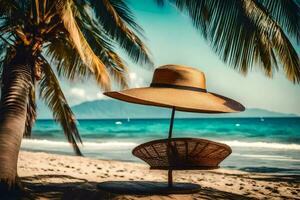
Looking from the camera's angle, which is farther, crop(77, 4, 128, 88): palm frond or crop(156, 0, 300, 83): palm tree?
crop(77, 4, 128, 88): palm frond

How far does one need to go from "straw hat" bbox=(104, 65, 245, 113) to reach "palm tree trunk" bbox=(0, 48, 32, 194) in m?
1.29

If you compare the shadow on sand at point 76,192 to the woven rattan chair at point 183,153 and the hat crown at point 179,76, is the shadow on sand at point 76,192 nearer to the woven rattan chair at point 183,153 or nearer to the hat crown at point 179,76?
the woven rattan chair at point 183,153

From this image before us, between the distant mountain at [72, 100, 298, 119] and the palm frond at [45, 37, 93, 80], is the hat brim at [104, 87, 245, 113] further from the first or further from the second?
the distant mountain at [72, 100, 298, 119]

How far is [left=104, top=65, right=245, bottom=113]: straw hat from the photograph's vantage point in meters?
4.24

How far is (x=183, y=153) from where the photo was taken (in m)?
4.32

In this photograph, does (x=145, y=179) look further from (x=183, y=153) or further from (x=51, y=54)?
(x=183, y=153)

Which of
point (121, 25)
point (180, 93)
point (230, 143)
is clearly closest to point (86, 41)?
point (121, 25)

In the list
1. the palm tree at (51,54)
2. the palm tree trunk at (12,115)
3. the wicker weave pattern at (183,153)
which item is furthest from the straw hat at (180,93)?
the palm tree trunk at (12,115)

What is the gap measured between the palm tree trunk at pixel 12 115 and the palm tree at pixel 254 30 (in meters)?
2.27

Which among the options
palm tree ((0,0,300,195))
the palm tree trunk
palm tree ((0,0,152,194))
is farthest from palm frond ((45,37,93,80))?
the palm tree trunk

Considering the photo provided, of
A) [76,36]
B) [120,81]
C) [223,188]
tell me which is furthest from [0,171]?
[223,188]

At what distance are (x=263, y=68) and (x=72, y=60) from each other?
3.49 m

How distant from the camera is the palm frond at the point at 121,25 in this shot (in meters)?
6.35

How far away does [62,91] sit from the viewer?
777cm
